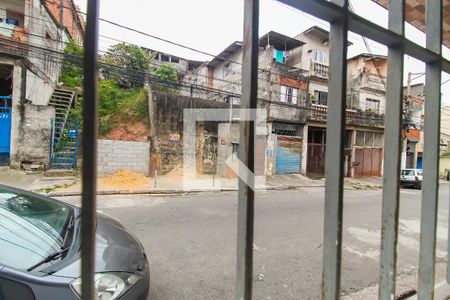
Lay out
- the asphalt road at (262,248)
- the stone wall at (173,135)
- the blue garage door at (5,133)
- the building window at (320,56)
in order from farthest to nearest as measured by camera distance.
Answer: the building window at (320,56), the stone wall at (173,135), the blue garage door at (5,133), the asphalt road at (262,248)

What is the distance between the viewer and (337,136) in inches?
48.3

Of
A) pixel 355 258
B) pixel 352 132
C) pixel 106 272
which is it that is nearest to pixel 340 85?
pixel 106 272

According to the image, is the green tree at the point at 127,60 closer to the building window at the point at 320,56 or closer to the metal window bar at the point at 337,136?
the building window at the point at 320,56

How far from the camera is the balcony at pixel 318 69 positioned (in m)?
18.8

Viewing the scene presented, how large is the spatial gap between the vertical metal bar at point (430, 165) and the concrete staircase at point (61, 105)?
42.6ft

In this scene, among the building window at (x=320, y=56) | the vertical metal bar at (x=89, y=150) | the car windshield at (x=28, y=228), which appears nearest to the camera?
the vertical metal bar at (x=89, y=150)

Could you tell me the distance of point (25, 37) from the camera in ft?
42.6

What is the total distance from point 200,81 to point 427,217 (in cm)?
2450

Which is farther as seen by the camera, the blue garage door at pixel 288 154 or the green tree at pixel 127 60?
the green tree at pixel 127 60

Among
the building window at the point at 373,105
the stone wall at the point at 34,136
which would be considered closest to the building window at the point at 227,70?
the building window at the point at 373,105

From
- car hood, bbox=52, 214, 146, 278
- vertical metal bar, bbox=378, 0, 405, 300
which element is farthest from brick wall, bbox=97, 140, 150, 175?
vertical metal bar, bbox=378, 0, 405, 300

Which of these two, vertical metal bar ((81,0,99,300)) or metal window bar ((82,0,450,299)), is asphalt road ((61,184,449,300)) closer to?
metal window bar ((82,0,450,299))

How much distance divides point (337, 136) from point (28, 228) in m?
2.60

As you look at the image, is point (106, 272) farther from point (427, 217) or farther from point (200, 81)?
point (200, 81)
